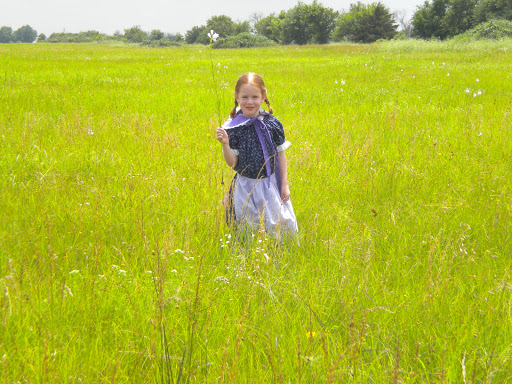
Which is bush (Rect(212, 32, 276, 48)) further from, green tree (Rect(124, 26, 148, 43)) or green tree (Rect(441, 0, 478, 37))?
green tree (Rect(124, 26, 148, 43))

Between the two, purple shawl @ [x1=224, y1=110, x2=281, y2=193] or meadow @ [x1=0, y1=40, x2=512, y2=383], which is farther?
purple shawl @ [x1=224, y1=110, x2=281, y2=193]

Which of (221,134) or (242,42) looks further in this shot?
(242,42)

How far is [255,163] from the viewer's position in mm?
3035

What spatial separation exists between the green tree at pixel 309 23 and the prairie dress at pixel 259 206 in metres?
65.5

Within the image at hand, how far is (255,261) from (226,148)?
84cm

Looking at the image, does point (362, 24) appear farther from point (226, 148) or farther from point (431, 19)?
point (226, 148)

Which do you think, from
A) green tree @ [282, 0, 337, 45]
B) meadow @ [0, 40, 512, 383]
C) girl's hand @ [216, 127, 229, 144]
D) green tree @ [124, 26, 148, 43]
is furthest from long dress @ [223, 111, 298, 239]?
green tree @ [124, 26, 148, 43]

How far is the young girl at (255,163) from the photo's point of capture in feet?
9.80

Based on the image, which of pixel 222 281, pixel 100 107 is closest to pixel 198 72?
pixel 100 107

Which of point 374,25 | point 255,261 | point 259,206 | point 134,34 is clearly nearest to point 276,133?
point 259,206

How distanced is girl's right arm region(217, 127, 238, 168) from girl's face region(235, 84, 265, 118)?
0.96 feet

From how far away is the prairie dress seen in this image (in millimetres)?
2984

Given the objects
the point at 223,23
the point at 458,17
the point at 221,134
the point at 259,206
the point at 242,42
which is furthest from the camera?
the point at 223,23

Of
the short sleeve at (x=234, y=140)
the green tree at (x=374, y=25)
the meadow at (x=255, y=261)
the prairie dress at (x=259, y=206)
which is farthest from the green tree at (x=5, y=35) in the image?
the prairie dress at (x=259, y=206)
